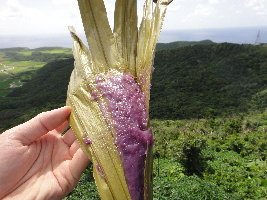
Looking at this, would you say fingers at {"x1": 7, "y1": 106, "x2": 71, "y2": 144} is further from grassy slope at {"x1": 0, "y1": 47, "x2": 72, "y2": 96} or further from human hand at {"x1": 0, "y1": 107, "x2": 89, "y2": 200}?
grassy slope at {"x1": 0, "y1": 47, "x2": 72, "y2": 96}

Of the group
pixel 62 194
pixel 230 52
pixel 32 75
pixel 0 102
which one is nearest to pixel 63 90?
pixel 0 102

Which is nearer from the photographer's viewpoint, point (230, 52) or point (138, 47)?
point (138, 47)

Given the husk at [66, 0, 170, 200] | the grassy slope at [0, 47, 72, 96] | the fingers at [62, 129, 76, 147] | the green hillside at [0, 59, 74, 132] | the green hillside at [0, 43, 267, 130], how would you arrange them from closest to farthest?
the husk at [66, 0, 170, 200] < the fingers at [62, 129, 76, 147] < the green hillside at [0, 43, 267, 130] < the green hillside at [0, 59, 74, 132] < the grassy slope at [0, 47, 72, 96]

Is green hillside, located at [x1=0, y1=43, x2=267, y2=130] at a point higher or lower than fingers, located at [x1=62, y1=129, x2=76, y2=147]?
lower

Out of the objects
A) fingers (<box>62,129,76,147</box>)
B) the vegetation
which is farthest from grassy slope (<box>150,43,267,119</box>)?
fingers (<box>62,129,76,147</box>)

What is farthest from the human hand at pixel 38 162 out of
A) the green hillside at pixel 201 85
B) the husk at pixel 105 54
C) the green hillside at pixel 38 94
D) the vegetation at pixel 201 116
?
the green hillside at pixel 38 94

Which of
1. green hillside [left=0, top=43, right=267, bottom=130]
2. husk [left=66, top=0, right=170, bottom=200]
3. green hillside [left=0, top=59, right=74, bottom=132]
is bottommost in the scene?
green hillside [left=0, top=59, right=74, bottom=132]

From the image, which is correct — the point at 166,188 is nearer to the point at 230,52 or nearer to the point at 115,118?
the point at 115,118
